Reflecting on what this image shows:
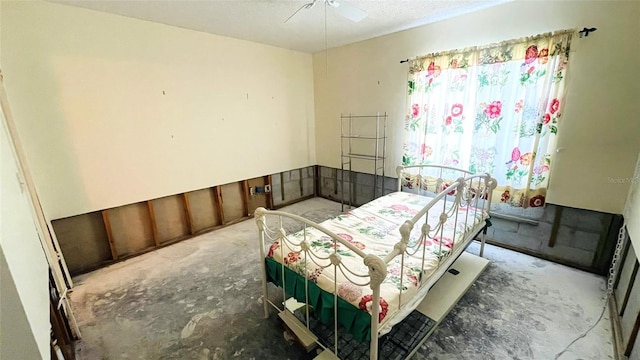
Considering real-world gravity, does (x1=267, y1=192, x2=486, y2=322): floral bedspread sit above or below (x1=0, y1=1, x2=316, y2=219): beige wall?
below

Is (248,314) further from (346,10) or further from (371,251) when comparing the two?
(346,10)

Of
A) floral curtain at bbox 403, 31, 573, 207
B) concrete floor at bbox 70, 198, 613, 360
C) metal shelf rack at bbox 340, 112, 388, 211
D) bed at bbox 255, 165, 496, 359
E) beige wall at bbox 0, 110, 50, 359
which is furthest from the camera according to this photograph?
metal shelf rack at bbox 340, 112, 388, 211

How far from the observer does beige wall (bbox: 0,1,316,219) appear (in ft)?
7.72

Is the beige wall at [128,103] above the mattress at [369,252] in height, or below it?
above

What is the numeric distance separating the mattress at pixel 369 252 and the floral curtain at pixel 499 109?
68 centimetres

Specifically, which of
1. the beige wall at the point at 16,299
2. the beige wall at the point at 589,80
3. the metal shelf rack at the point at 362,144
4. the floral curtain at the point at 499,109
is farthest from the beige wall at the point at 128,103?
the beige wall at the point at 589,80

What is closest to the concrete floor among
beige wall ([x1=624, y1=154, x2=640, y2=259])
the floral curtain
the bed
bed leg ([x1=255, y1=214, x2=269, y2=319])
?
bed leg ([x1=255, y1=214, x2=269, y2=319])

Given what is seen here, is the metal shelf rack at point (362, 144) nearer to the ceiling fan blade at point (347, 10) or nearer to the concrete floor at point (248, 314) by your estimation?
the ceiling fan blade at point (347, 10)

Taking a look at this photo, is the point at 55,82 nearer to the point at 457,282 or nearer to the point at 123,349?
the point at 123,349

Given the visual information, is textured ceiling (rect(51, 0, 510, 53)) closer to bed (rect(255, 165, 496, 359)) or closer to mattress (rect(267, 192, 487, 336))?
bed (rect(255, 165, 496, 359))

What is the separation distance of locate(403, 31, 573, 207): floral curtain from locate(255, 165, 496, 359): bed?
386 mm

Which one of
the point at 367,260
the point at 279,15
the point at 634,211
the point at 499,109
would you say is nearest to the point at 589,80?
the point at 499,109

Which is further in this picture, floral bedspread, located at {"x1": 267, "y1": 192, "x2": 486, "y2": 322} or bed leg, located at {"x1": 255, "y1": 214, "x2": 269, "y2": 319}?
bed leg, located at {"x1": 255, "y1": 214, "x2": 269, "y2": 319}

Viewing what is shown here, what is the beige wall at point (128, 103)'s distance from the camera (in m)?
2.35
